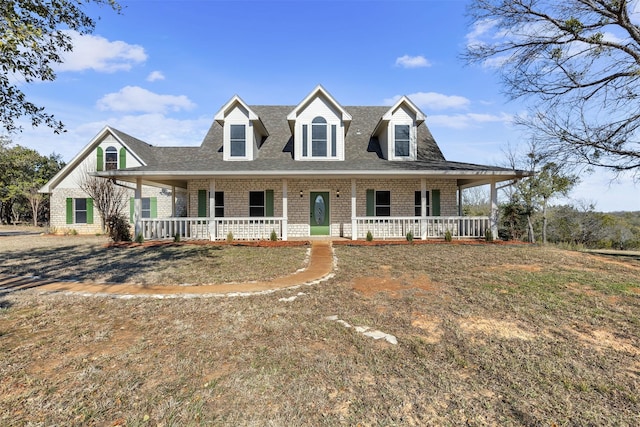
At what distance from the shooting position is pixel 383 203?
48.3 ft

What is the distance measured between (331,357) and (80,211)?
22.0m

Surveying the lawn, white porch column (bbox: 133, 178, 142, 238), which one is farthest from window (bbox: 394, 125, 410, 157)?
white porch column (bbox: 133, 178, 142, 238)

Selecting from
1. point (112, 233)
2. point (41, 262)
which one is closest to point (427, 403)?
point (41, 262)

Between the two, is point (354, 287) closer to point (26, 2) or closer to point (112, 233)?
point (26, 2)

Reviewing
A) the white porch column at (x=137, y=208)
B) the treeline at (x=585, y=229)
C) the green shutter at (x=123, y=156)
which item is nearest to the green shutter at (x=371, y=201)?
the treeline at (x=585, y=229)

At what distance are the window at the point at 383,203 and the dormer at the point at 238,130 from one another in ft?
21.7

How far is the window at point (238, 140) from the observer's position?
14.1 metres

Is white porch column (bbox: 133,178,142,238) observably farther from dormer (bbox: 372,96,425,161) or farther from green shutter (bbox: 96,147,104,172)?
dormer (bbox: 372,96,425,161)

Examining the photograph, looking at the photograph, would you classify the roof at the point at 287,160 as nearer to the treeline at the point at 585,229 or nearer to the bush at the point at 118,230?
the bush at the point at 118,230

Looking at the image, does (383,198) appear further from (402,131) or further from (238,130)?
(238,130)

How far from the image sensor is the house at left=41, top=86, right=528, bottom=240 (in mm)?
12875

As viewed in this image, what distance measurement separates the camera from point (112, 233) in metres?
12.6

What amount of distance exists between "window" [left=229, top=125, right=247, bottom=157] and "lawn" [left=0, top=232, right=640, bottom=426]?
9.61 m

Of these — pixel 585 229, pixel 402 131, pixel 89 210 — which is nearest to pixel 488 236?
pixel 402 131
